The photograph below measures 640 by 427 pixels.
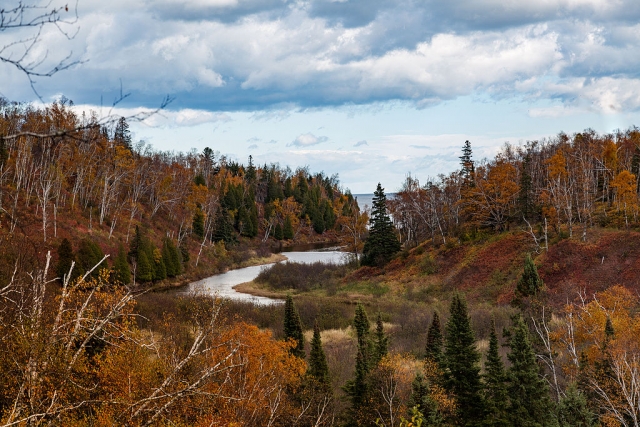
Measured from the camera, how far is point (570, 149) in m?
70.2

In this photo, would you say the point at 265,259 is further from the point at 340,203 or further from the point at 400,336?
the point at 340,203

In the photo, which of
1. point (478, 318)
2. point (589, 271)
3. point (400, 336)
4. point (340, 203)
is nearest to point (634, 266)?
point (589, 271)

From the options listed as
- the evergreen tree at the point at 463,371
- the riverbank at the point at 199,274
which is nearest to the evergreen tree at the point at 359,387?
the evergreen tree at the point at 463,371

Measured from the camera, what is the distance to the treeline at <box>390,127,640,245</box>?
49688 mm

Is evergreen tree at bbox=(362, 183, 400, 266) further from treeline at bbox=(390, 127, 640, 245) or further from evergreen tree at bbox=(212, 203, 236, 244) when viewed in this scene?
evergreen tree at bbox=(212, 203, 236, 244)

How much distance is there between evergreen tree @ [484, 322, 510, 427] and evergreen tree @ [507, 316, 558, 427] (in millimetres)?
299

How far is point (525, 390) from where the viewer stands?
21750 mm

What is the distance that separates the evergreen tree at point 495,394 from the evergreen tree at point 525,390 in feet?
0.98

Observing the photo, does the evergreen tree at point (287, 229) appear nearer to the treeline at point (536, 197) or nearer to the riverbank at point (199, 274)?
the riverbank at point (199, 274)

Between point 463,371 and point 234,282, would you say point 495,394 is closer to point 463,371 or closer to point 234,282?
point 463,371

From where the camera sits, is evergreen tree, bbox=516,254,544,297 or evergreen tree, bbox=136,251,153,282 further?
evergreen tree, bbox=136,251,153,282

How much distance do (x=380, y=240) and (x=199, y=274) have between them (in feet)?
78.3

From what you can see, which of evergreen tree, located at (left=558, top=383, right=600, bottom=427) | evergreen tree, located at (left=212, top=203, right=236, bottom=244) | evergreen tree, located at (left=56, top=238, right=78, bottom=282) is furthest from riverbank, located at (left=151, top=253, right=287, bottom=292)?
evergreen tree, located at (left=558, top=383, right=600, bottom=427)

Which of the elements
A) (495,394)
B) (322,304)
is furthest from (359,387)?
(322,304)
